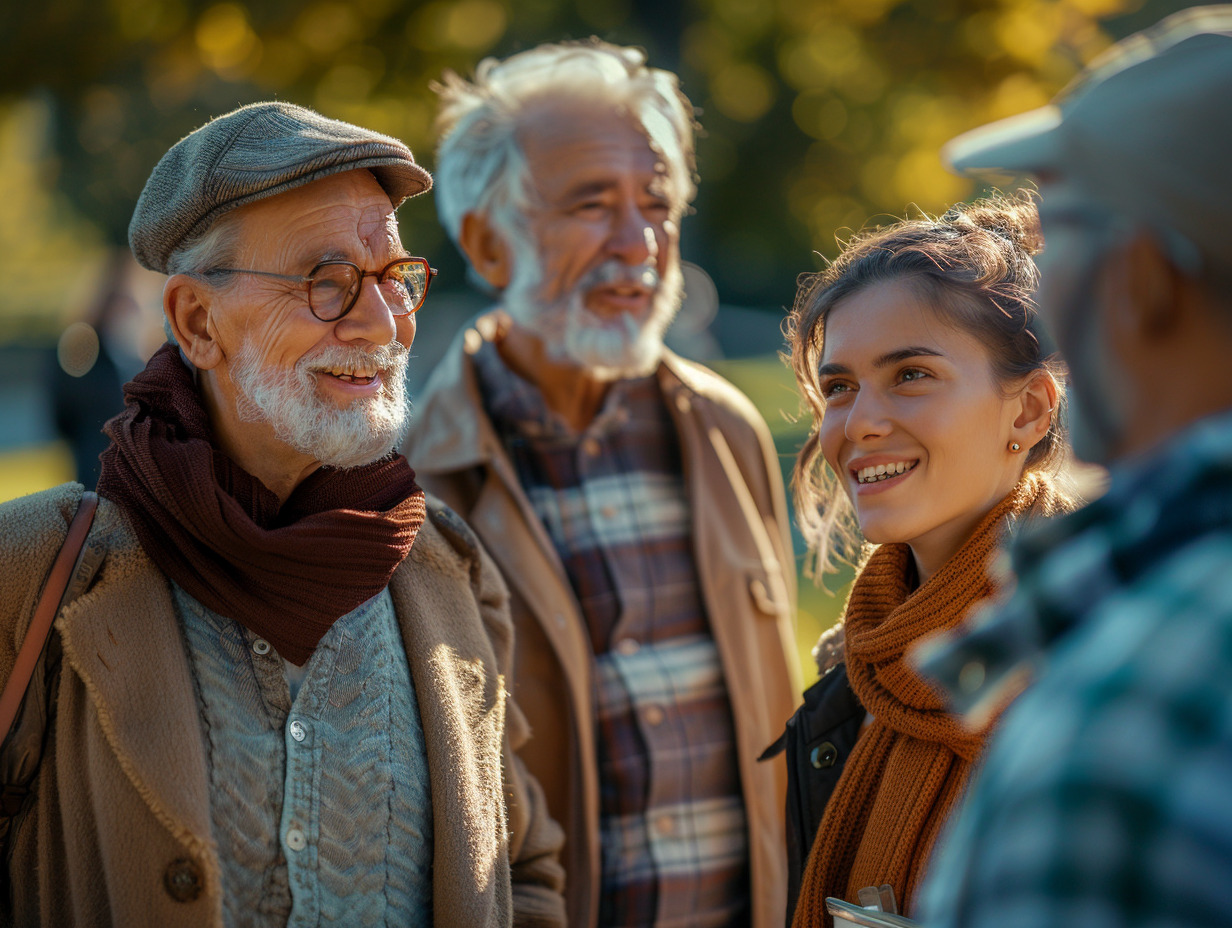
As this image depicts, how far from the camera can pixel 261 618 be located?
2027 millimetres

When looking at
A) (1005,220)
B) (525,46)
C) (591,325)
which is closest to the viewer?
(1005,220)

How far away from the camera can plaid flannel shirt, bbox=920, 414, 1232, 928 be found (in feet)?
2.85

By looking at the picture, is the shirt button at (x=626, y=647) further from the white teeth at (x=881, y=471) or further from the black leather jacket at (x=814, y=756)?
the white teeth at (x=881, y=471)

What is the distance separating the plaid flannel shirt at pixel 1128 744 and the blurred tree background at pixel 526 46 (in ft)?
9.75

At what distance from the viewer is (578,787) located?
2.95 m

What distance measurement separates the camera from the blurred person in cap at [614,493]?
3031 mm

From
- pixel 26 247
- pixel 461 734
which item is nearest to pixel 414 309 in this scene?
pixel 461 734

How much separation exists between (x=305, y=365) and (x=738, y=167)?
1591 centimetres

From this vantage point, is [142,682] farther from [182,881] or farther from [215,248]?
[215,248]

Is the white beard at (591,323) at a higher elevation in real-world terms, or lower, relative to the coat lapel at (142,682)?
higher

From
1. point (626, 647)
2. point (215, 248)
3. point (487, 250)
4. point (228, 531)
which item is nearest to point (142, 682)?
point (228, 531)

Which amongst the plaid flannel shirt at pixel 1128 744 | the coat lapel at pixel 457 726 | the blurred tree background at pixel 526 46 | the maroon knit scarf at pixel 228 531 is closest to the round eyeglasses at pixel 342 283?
the maroon knit scarf at pixel 228 531

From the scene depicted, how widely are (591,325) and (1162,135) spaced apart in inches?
98.1

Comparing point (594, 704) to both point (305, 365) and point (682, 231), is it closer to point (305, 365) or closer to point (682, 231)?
point (305, 365)
